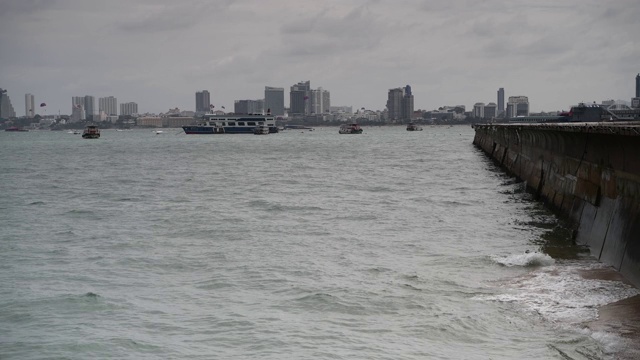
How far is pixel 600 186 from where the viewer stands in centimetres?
2292

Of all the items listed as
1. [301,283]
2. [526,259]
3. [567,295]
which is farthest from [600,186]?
[301,283]

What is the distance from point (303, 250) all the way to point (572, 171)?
10321 mm

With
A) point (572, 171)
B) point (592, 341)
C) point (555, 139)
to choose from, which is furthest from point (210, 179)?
point (592, 341)

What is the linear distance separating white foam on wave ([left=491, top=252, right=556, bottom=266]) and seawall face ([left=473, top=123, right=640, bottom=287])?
1.31 m

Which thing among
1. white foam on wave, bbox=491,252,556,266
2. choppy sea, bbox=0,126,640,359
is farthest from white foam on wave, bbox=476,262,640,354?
white foam on wave, bbox=491,252,556,266

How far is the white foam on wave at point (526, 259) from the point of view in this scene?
20.6m

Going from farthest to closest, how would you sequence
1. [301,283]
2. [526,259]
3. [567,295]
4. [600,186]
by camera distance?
[600,186] → [526,259] → [301,283] → [567,295]

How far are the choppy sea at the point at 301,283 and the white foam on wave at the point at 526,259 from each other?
0.07m

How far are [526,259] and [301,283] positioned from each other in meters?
6.14

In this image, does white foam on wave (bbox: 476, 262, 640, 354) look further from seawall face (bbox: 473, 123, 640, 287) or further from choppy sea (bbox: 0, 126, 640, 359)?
seawall face (bbox: 473, 123, 640, 287)

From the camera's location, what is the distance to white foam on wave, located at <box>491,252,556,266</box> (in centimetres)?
2064

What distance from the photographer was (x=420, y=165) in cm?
7569

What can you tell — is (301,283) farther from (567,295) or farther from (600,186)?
(600,186)

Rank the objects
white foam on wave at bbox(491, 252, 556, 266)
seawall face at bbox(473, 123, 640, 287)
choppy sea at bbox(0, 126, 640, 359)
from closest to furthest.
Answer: choppy sea at bbox(0, 126, 640, 359)
seawall face at bbox(473, 123, 640, 287)
white foam on wave at bbox(491, 252, 556, 266)
